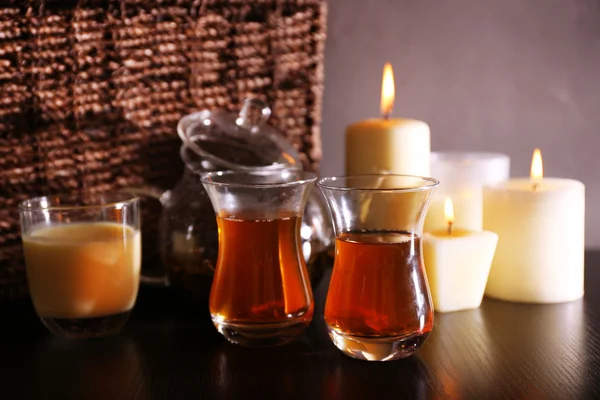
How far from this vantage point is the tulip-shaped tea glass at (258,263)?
0.65 meters

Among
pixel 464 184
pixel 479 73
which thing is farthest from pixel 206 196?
pixel 479 73

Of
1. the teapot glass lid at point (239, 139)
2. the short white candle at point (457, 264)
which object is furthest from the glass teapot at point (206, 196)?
the short white candle at point (457, 264)

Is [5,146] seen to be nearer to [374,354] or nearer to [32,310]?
[32,310]

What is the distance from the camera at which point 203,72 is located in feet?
2.90

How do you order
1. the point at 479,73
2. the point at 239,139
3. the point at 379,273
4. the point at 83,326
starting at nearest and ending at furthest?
the point at 379,273 → the point at 83,326 → the point at 239,139 → the point at 479,73

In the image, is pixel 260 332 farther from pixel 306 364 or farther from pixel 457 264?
pixel 457 264

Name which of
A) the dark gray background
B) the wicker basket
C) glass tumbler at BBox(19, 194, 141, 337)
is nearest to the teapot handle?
the wicker basket

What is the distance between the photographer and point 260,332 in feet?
2.16

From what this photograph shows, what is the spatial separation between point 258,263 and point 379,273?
0.11 metres

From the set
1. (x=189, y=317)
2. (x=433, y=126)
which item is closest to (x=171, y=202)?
(x=189, y=317)

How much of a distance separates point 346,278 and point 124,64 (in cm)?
40

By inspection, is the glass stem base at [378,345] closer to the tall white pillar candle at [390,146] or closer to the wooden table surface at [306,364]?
the wooden table surface at [306,364]

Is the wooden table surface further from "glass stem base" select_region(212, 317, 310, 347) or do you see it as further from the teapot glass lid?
the teapot glass lid

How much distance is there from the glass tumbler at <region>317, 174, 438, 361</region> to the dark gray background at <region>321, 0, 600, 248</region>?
0.41 meters
